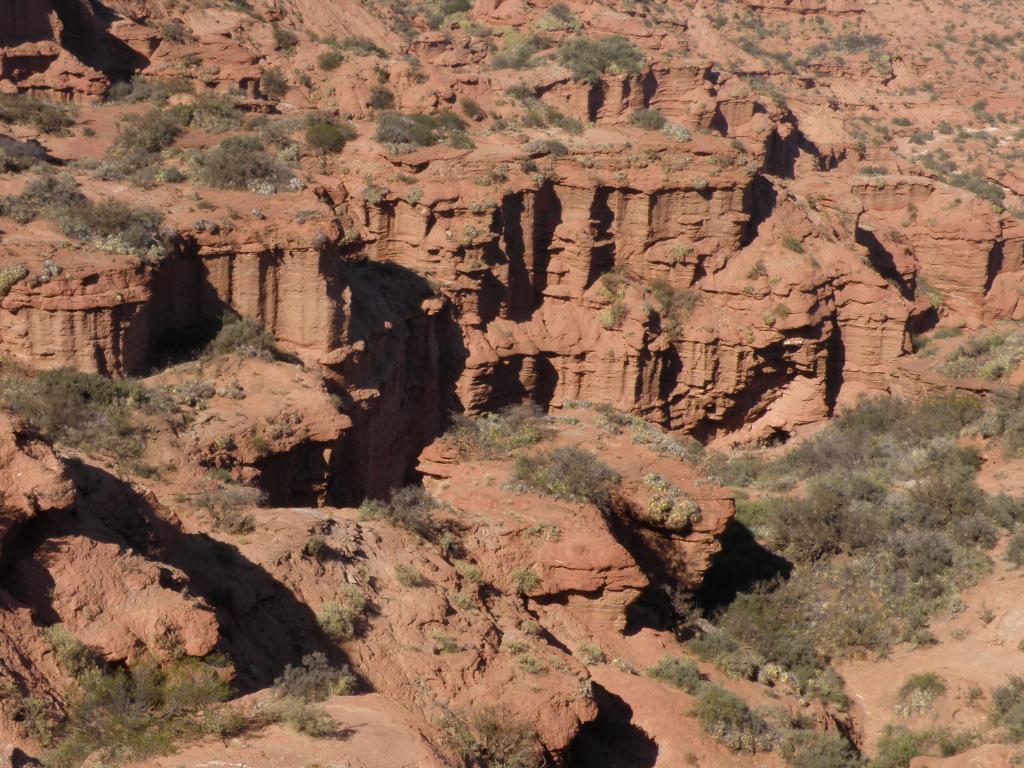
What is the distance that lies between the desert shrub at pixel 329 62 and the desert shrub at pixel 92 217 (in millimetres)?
15650

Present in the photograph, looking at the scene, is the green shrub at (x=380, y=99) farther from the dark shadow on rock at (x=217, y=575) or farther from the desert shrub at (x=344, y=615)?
the desert shrub at (x=344, y=615)

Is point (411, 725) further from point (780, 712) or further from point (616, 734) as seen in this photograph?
point (780, 712)

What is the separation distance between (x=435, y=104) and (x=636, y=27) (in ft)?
66.2

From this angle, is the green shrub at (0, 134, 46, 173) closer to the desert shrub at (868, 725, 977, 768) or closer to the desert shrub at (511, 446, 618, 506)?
the desert shrub at (511, 446, 618, 506)

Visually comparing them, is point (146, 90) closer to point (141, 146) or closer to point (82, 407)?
point (141, 146)

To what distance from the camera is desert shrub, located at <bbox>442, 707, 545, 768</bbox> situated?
12477 mm

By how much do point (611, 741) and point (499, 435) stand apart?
744 centimetres

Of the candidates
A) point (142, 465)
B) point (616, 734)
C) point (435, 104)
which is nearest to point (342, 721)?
point (616, 734)

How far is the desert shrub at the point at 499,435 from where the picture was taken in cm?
2014

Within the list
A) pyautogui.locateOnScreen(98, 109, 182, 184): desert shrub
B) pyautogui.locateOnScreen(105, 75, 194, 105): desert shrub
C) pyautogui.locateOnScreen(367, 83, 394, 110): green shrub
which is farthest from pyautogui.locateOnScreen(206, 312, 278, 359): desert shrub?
pyautogui.locateOnScreen(367, 83, 394, 110): green shrub

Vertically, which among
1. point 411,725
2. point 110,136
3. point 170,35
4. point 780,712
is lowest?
point 780,712

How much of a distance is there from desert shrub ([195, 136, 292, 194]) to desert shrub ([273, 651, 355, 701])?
13.1 m

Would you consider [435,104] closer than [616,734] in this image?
No

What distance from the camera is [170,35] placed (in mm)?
33062
